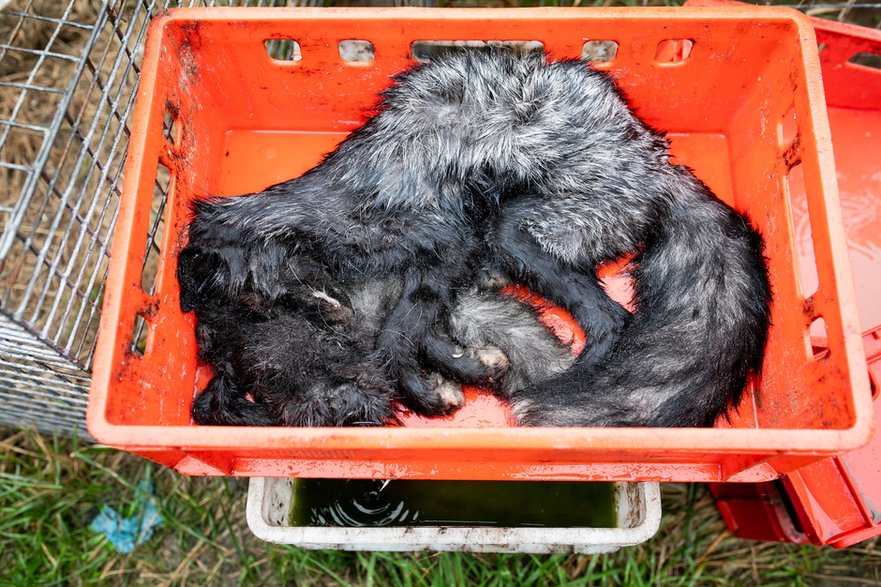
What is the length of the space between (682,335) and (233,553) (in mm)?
1778

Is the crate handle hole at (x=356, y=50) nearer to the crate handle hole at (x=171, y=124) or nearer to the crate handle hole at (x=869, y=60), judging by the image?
the crate handle hole at (x=171, y=124)

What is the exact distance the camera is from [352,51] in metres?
2.60

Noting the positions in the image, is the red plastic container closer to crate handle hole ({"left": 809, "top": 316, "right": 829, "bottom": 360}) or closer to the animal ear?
crate handle hole ({"left": 809, "top": 316, "right": 829, "bottom": 360})

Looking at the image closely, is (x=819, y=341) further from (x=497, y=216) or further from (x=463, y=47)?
(x=463, y=47)

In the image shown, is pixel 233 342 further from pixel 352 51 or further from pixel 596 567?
pixel 596 567

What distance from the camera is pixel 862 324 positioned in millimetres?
2287

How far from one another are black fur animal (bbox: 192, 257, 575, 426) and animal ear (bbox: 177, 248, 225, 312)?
5 cm

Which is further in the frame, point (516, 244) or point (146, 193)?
point (516, 244)

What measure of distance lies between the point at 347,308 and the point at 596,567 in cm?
133

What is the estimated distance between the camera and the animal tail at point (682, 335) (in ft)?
6.35

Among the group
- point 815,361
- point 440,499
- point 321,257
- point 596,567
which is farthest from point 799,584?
point 321,257

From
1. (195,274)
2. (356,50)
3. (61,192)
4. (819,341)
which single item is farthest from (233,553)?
(819,341)

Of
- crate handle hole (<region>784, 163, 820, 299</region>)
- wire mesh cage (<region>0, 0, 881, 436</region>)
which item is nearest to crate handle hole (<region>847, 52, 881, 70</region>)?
wire mesh cage (<region>0, 0, 881, 436</region>)

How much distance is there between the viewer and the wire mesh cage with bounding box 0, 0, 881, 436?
1699mm
